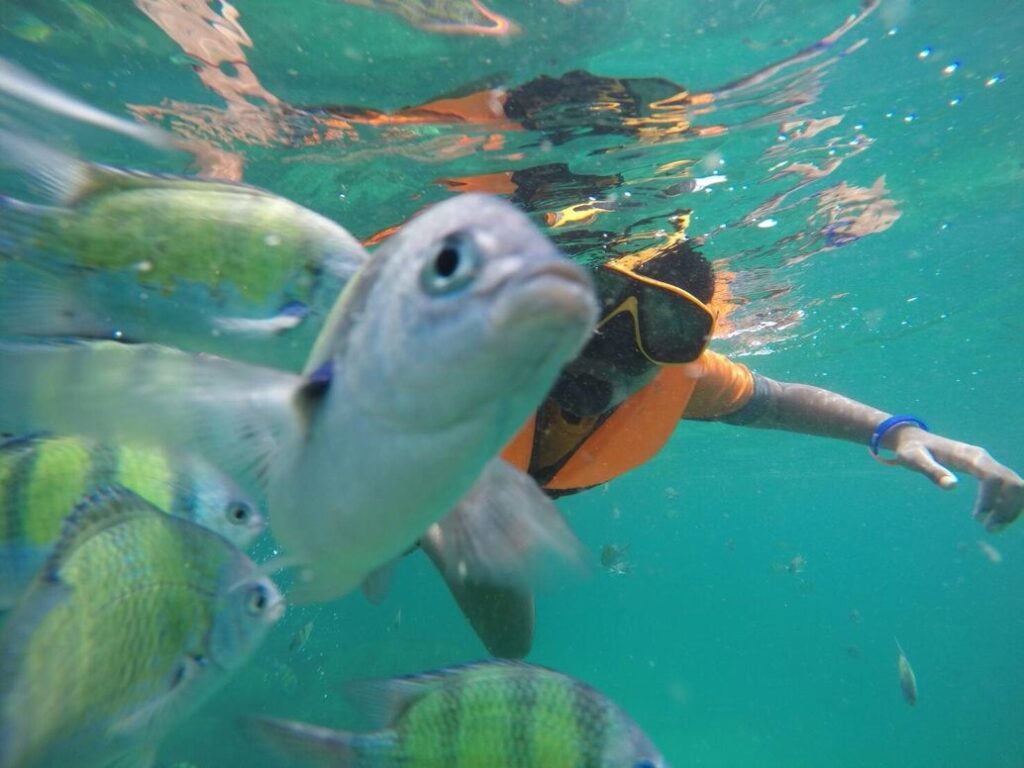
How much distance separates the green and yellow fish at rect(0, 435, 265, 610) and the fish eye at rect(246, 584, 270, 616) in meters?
0.25

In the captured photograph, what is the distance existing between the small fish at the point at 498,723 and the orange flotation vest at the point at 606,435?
9.63 feet

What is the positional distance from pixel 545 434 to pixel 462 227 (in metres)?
4.34

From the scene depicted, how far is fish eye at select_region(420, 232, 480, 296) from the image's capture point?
111 centimetres

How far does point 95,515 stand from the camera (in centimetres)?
180

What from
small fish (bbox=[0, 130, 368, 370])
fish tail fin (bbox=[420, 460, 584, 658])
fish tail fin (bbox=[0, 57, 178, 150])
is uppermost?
fish tail fin (bbox=[0, 57, 178, 150])

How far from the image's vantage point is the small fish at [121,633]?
4.77 ft

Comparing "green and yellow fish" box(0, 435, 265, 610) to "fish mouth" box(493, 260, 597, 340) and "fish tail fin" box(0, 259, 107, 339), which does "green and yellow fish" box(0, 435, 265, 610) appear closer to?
"fish tail fin" box(0, 259, 107, 339)

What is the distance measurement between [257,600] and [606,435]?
3.90 metres

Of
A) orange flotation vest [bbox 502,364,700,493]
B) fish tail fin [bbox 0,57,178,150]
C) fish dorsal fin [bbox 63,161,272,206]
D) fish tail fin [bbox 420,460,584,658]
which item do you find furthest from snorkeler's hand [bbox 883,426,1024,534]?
fish tail fin [bbox 0,57,178,150]

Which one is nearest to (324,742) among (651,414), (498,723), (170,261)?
(498,723)

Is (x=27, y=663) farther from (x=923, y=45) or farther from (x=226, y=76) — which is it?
(x=923, y=45)

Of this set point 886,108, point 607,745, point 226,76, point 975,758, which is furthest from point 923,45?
point 975,758

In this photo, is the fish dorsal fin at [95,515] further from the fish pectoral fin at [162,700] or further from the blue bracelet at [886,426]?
the blue bracelet at [886,426]

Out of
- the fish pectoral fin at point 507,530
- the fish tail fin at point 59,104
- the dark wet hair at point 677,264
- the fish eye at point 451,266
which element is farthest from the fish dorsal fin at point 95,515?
the dark wet hair at point 677,264
